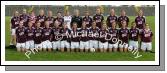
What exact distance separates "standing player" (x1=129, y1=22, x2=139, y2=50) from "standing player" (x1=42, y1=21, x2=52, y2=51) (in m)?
2.10

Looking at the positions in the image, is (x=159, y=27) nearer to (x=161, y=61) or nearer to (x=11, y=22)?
(x=161, y=61)

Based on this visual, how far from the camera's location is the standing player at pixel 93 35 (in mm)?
22984

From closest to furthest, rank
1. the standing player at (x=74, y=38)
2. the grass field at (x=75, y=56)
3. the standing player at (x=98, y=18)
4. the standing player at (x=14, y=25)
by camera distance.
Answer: the grass field at (x=75, y=56), the standing player at (x=74, y=38), the standing player at (x=98, y=18), the standing player at (x=14, y=25)

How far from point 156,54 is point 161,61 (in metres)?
0.31

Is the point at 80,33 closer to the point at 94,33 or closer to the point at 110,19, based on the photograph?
the point at 94,33

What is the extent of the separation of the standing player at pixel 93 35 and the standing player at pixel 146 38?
1.21 meters

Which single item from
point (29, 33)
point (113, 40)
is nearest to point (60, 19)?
point (29, 33)

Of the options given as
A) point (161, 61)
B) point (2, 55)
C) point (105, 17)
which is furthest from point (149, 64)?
point (2, 55)

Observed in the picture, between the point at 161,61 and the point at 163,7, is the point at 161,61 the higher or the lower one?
the lower one

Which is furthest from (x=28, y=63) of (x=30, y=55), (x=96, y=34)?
(x=96, y=34)

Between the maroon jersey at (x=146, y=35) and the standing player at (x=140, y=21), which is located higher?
the standing player at (x=140, y=21)

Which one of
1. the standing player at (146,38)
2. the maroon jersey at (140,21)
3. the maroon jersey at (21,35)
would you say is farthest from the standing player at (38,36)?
the standing player at (146,38)

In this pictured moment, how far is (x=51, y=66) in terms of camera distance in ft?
73.9

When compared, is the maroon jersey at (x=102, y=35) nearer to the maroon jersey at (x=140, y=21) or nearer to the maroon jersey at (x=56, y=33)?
the maroon jersey at (x=140, y=21)
